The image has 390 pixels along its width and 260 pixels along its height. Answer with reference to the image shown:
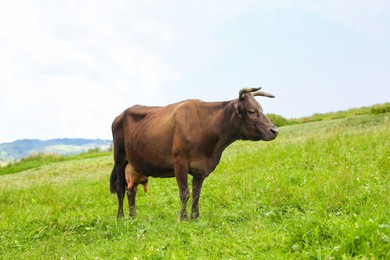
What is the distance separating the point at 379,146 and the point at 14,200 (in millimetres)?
11527

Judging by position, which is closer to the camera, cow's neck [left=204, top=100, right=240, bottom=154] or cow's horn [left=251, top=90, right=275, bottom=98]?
cow's neck [left=204, top=100, right=240, bottom=154]

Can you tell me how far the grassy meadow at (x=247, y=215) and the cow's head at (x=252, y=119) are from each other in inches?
52.4

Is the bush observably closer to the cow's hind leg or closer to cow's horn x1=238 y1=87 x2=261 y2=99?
the cow's hind leg

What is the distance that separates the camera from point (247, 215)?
292 inches

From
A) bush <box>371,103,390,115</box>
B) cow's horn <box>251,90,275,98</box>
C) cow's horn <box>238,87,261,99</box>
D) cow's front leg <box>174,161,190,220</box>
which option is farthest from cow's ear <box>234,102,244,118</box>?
bush <box>371,103,390,115</box>

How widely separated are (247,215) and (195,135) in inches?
65.9

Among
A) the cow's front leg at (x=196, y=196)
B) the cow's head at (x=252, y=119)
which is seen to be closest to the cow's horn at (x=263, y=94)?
the cow's head at (x=252, y=119)

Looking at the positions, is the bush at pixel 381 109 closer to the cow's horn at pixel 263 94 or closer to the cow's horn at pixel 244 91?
the cow's horn at pixel 263 94

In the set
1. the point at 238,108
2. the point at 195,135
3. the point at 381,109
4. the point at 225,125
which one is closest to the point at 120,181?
the point at 195,135

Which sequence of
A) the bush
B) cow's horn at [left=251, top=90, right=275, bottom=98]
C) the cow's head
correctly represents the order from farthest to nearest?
the bush < cow's horn at [left=251, top=90, right=275, bottom=98] < the cow's head

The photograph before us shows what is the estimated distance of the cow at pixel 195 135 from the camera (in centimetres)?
741

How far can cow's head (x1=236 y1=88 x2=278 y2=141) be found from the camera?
7.28 metres

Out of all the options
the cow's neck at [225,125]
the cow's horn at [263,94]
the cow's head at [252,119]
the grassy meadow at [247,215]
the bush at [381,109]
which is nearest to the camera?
the grassy meadow at [247,215]

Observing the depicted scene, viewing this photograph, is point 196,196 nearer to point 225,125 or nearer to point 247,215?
point 247,215
